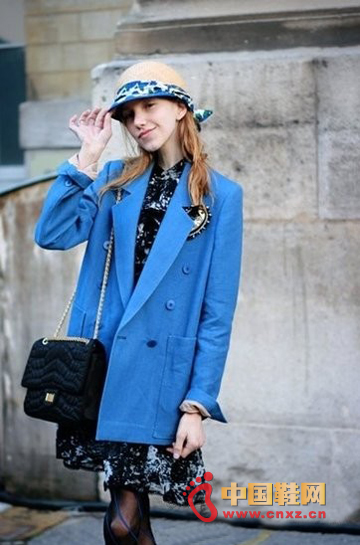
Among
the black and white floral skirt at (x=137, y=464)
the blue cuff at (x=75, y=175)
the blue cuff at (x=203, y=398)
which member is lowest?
the black and white floral skirt at (x=137, y=464)

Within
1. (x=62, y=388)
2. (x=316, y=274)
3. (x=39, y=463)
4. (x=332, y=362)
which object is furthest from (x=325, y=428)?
(x=62, y=388)

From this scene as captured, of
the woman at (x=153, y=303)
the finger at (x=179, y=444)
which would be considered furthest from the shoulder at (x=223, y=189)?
the finger at (x=179, y=444)

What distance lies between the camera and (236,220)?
3.76 meters

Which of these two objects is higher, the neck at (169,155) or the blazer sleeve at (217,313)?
the neck at (169,155)

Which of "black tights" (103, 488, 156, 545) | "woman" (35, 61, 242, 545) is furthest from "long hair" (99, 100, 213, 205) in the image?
"black tights" (103, 488, 156, 545)

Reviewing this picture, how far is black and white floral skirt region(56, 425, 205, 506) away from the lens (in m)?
3.70

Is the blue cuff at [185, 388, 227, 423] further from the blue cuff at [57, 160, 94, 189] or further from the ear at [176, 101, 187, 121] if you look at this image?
the ear at [176, 101, 187, 121]

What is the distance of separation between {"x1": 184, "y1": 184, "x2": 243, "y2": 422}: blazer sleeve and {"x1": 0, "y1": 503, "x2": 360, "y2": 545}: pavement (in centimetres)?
160

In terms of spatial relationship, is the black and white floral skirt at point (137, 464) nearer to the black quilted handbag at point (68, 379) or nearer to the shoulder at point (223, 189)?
the black quilted handbag at point (68, 379)

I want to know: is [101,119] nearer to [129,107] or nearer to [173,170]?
[129,107]

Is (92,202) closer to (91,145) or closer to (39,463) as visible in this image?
(91,145)

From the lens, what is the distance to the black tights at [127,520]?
370 centimetres

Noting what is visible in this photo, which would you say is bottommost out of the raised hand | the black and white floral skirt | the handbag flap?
the black and white floral skirt

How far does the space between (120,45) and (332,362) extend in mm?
1784
